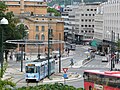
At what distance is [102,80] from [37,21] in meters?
78.6

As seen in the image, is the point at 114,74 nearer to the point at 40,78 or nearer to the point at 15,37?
the point at 40,78

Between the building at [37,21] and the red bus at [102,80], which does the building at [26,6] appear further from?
the red bus at [102,80]

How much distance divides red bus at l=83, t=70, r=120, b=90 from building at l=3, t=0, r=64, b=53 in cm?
7182

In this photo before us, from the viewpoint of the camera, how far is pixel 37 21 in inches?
4771

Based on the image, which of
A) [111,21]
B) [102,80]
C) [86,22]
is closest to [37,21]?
[111,21]

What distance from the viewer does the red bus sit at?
41.1 metres

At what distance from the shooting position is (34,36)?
122m

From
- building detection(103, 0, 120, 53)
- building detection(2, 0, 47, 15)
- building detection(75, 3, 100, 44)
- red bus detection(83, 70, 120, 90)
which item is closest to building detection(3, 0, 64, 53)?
building detection(2, 0, 47, 15)

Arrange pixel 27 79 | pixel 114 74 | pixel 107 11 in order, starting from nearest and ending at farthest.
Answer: pixel 114 74 → pixel 27 79 → pixel 107 11

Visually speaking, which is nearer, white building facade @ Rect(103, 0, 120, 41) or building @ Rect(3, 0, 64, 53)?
building @ Rect(3, 0, 64, 53)

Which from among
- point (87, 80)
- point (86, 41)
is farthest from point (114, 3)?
point (87, 80)

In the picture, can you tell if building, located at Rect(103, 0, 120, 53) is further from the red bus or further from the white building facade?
the red bus

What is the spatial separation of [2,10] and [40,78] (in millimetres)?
36786

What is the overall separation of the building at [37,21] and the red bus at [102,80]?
71.8m
